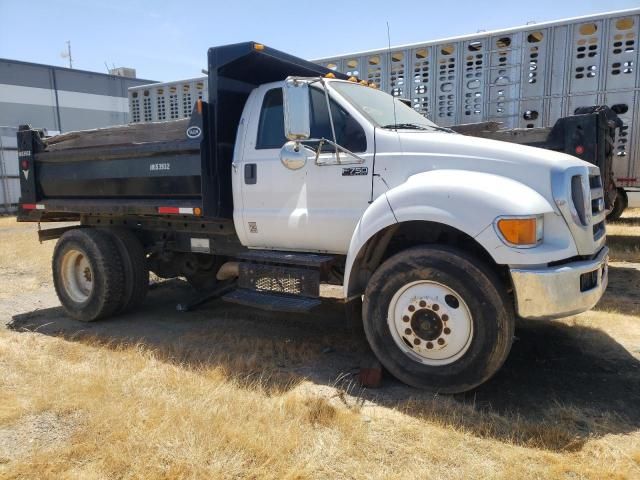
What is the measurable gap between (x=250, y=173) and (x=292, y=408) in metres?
2.20

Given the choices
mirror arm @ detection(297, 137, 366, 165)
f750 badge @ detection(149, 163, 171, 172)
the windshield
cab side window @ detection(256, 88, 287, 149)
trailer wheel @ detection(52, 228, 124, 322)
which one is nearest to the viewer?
mirror arm @ detection(297, 137, 366, 165)

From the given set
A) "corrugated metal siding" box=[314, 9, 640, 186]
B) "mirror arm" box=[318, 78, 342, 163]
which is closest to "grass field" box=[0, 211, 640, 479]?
"mirror arm" box=[318, 78, 342, 163]

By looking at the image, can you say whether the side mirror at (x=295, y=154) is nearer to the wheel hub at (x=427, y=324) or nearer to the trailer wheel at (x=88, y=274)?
the wheel hub at (x=427, y=324)

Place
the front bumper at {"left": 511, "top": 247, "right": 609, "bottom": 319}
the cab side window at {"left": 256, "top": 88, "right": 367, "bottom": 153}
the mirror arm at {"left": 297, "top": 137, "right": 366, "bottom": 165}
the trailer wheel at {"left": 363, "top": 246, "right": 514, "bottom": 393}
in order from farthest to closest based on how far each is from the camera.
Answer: the cab side window at {"left": 256, "top": 88, "right": 367, "bottom": 153} < the mirror arm at {"left": 297, "top": 137, "right": 366, "bottom": 165} < the trailer wheel at {"left": 363, "top": 246, "right": 514, "bottom": 393} < the front bumper at {"left": 511, "top": 247, "right": 609, "bottom": 319}

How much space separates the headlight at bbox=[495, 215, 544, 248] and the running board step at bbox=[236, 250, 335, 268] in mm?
1500

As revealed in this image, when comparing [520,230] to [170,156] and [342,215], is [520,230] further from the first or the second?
[170,156]

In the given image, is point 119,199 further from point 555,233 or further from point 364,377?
point 555,233

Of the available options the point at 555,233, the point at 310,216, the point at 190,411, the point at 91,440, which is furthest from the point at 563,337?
the point at 91,440

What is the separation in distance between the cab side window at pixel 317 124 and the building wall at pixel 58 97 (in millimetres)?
23845

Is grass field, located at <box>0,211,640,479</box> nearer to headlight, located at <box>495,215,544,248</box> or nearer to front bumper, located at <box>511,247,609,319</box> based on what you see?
front bumper, located at <box>511,247,609,319</box>

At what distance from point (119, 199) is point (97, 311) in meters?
1.23

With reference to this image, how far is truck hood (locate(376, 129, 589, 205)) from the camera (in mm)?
3518

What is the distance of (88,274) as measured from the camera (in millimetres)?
5926

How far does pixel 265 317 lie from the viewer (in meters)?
5.77
